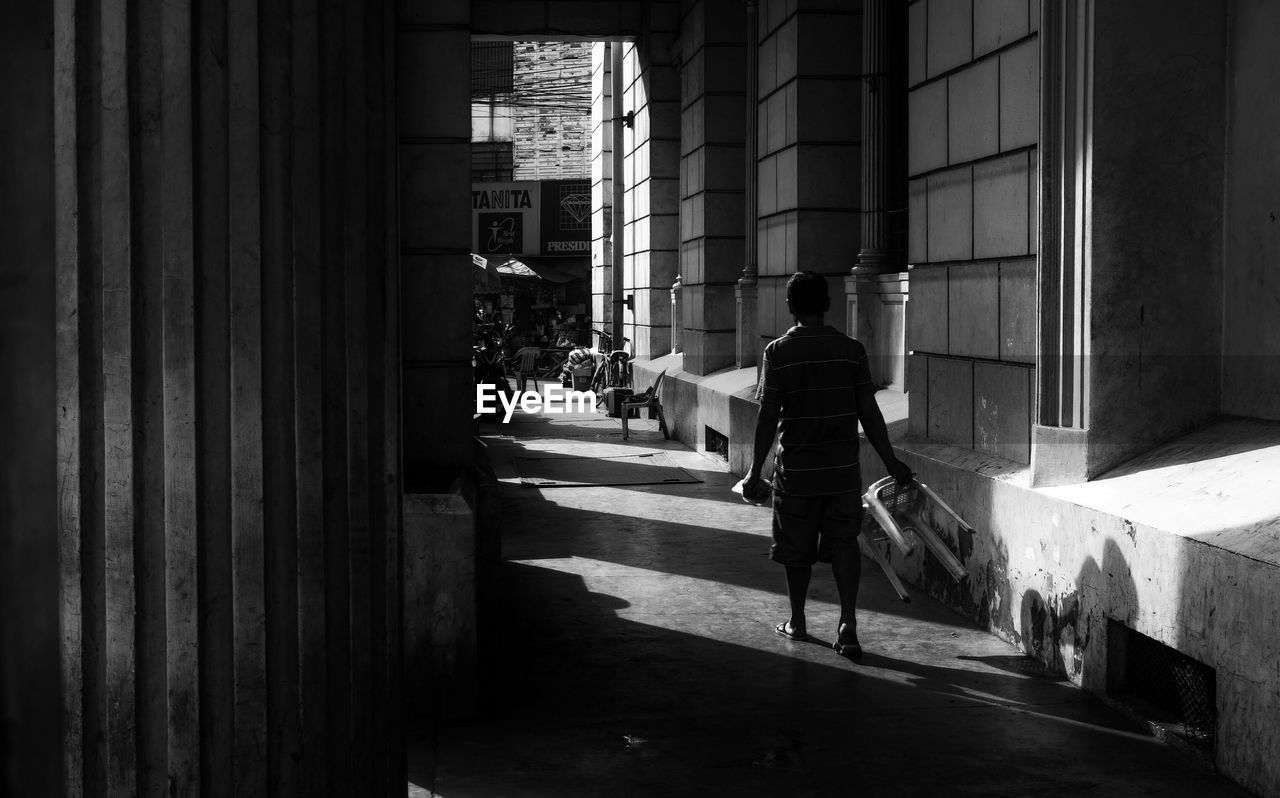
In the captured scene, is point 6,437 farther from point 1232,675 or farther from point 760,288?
point 760,288

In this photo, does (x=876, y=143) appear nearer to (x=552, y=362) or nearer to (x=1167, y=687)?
(x=1167, y=687)

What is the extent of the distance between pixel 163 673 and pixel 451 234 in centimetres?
382

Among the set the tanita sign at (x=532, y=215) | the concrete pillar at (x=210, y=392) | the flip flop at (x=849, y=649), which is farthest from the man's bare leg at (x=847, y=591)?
the tanita sign at (x=532, y=215)

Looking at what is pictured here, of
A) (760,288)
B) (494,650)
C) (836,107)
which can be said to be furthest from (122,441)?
(760,288)

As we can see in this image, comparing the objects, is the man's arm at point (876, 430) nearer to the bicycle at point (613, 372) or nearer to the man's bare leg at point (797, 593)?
the man's bare leg at point (797, 593)

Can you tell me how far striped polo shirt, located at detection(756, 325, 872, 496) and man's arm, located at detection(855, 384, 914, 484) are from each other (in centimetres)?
4

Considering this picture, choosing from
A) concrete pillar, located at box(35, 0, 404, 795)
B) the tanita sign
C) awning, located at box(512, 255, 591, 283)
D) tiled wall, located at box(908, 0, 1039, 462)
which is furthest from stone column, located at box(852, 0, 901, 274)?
the tanita sign

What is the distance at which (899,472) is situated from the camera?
595 cm

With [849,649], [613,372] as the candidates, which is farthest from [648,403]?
[849,649]

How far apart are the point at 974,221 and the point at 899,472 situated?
191 centimetres

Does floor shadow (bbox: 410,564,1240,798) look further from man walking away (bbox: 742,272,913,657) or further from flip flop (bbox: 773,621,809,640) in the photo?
man walking away (bbox: 742,272,913,657)

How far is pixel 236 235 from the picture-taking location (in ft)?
6.75

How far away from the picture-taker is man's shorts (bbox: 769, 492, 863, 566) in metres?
6.04

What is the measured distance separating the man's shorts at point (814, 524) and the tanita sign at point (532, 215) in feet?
116
